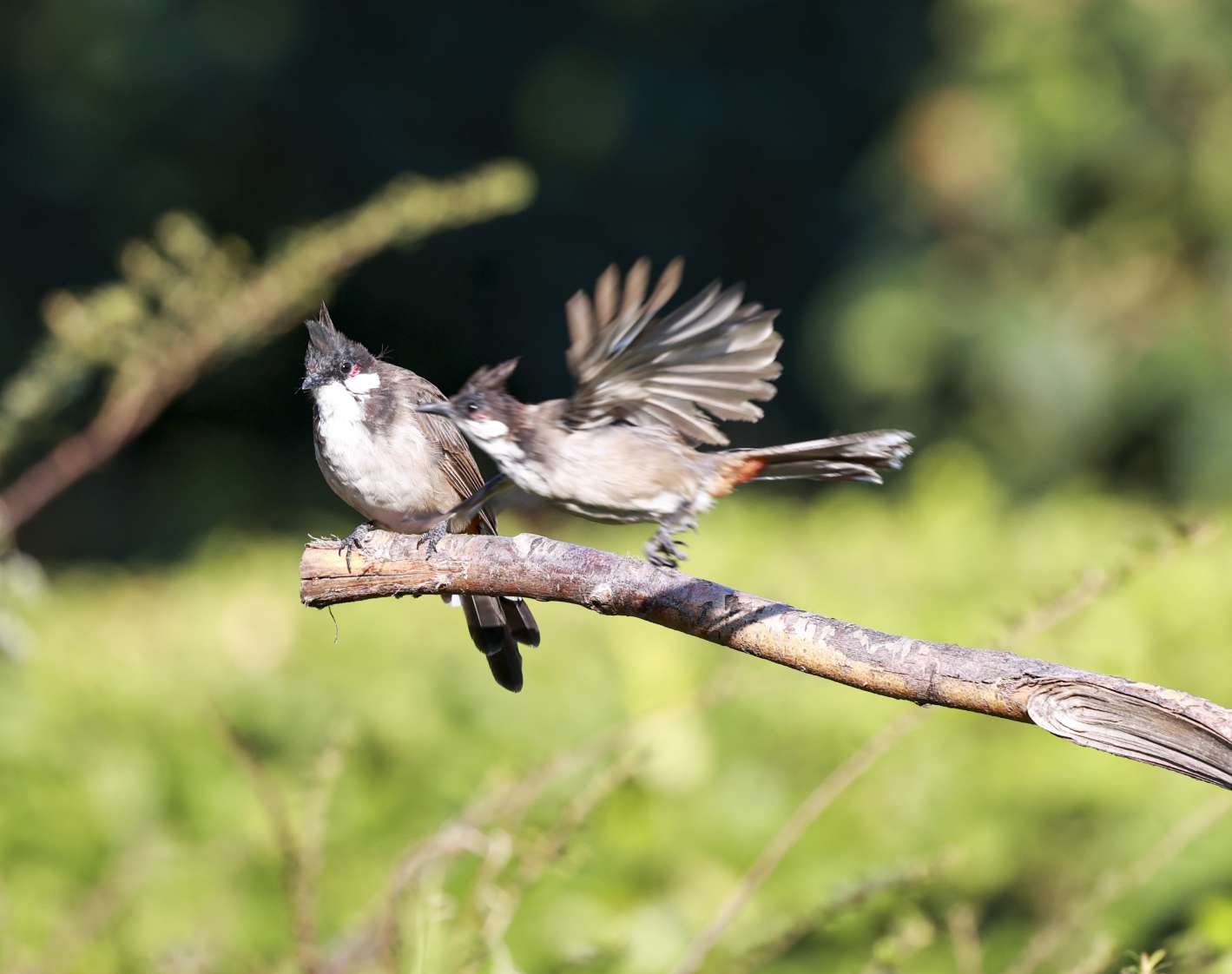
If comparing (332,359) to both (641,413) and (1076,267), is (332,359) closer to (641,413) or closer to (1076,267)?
(641,413)

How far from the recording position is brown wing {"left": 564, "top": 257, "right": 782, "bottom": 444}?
1900mm

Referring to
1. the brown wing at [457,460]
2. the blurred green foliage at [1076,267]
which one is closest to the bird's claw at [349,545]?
the brown wing at [457,460]

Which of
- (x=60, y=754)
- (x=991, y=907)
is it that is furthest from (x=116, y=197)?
(x=991, y=907)

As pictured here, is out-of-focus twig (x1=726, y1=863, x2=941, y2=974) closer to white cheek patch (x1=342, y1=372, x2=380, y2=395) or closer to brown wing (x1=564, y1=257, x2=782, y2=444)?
brown wing (x1=564, y1=257, x2=782, y2=444)

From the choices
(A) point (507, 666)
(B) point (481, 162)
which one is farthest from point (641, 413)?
(B) point (481, 162)

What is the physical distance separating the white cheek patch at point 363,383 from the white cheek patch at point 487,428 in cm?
48

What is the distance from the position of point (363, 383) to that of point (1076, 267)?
8006 mm

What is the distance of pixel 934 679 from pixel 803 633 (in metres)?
0.16

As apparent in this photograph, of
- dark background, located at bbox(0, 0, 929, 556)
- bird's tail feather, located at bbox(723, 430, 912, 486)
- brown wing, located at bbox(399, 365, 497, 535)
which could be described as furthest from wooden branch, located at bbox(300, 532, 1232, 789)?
dark background, located at bbox(0, 0, 929, 556)

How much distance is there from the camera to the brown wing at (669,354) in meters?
1.90

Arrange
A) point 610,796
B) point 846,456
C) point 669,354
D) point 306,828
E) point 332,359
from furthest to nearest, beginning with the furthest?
1. point 610,796
2. point 306,828
3. point 332,359
4. point 846,456
5. point 669,354

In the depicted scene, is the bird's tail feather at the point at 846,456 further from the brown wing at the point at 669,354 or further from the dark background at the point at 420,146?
the dark background at the point at 420,146

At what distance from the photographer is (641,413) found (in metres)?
2.13

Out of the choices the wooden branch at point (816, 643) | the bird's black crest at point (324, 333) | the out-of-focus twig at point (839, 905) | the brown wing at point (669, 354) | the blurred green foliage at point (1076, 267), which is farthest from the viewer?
the blurred green foliage at point (1076, 267)
